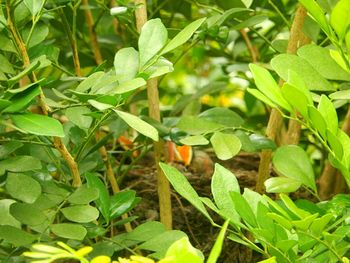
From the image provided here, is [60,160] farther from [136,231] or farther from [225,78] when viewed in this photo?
[225,78]

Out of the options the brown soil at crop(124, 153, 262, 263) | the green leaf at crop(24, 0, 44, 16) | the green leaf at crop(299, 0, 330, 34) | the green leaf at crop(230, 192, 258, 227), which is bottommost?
the brown soil at crop(124, 153, 262, 263)

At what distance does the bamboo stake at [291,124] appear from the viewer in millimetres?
897

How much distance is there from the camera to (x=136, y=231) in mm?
774

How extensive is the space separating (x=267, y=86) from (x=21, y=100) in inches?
8.3

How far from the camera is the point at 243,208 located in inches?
23.6

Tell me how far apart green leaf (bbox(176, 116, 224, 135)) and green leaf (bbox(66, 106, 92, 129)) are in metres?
0.15

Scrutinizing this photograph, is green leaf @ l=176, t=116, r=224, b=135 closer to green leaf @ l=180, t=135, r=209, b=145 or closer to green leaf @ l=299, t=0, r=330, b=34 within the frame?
green leaf @ l=180, t=135, r=209, b=145

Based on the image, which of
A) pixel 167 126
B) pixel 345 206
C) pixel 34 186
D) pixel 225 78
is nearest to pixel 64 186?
pixel 34 186

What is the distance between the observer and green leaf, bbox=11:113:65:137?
588 mm

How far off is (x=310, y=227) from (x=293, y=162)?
171 mm

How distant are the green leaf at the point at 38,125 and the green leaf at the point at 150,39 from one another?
0.12m

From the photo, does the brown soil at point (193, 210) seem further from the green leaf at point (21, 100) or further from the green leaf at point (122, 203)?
the green leaf at point (21, 100)

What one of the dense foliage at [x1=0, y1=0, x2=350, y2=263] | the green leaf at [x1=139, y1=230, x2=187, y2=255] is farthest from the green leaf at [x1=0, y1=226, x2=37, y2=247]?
the green leaf at [x1=139, y1=230, x2=187, y2=255]

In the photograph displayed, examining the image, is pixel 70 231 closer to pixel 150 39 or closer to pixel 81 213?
pixel 81 213
